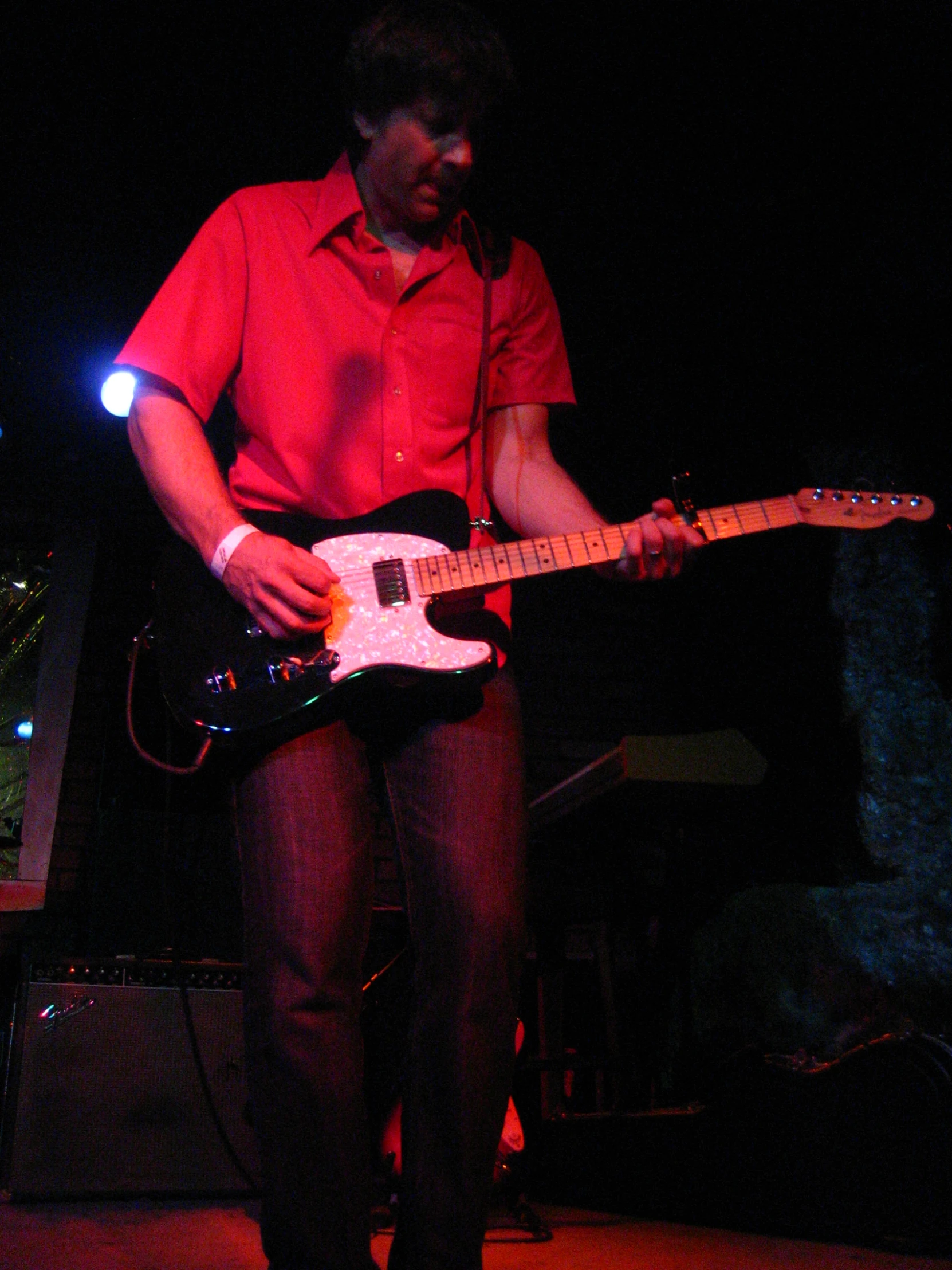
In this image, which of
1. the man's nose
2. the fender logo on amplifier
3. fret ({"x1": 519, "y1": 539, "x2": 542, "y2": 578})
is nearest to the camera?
fret ({"x1": 519, "y1": 539, "x2": 542, "y2": 578})

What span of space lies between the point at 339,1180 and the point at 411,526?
39.8 inches

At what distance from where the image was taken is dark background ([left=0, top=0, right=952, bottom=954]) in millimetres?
3258

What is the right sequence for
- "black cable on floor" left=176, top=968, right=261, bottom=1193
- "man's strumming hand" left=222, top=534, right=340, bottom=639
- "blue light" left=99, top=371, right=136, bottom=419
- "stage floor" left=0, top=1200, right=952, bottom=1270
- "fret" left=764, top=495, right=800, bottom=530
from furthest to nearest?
"blue light" left=99, top=371, right=136, bottom=419, "black cable on floor" left=176, top=968, right=261, bottom=1193, "stage floor" left=0, top=1200, right=952, bottom=1270, "fret" left=764, top=495, right=800, bottom=530, "man's strumming hand" left=222, top=534, right=340, bottom=639

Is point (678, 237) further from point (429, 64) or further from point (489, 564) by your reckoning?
point (489, 564)

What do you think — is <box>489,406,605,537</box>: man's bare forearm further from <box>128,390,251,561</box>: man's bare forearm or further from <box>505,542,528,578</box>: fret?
<box>128,390,251,561</box>: man's bare forearm

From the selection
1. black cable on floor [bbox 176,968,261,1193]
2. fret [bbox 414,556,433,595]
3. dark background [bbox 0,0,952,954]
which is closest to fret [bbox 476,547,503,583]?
fret [bbox 414,556,433,595]

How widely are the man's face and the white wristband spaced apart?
82cm

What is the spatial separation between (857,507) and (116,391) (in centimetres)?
373

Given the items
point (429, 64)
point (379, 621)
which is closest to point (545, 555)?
point (379, 621)

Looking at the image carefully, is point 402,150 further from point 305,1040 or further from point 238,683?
point 305,1040

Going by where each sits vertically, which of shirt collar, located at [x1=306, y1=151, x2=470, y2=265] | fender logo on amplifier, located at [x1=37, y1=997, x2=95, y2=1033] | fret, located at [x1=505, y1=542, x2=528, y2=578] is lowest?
fender logo on amplifier, located at [x1=37, y1=997, x2=95, y2=1033]

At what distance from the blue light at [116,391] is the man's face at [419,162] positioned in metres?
3.03

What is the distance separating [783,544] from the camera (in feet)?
14.6

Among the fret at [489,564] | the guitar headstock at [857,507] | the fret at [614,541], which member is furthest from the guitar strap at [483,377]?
the guitar headstock at [857,507]
